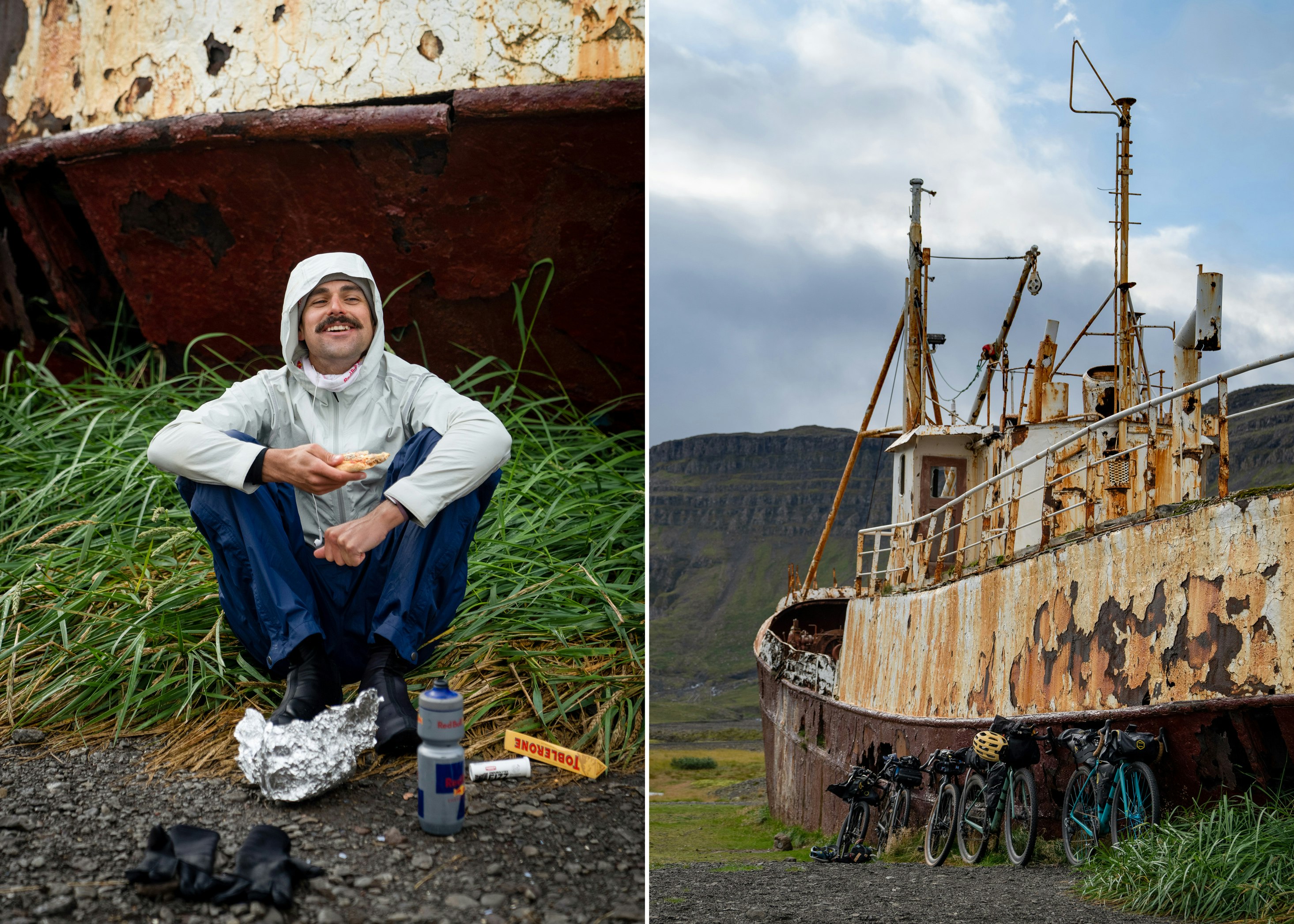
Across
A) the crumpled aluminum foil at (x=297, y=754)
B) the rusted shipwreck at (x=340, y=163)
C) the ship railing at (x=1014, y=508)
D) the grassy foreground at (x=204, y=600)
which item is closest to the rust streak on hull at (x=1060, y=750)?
the ship railing at (x=1014, y=508)

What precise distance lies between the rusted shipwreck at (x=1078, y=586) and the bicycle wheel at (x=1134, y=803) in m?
0.05

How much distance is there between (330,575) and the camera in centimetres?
241

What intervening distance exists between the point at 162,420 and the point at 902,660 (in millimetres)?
3891

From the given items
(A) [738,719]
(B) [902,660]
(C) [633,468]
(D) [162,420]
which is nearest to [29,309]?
(D) [162,420]

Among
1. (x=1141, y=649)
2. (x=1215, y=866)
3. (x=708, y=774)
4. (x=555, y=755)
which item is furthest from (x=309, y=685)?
(x=708, y=774)

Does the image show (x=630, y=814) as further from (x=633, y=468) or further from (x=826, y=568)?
(x=826, y=568)

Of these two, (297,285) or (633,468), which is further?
(633,468)

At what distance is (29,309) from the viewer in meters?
4.89

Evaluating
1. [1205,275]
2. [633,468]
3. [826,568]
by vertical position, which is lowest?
[826,568]

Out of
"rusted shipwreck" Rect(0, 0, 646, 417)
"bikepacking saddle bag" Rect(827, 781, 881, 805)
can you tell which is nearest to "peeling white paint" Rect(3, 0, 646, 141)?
"rusted shipwreck" Rect(0, 0, 646, 417)

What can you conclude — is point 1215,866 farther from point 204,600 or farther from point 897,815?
point 204,600

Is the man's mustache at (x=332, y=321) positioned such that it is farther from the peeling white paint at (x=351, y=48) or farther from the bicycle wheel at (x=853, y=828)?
the bicycle wheel at (x=853, y=828)

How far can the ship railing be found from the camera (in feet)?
9.23

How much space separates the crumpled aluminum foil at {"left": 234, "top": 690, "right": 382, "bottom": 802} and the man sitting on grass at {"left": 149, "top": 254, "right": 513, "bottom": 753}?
0.09 m
